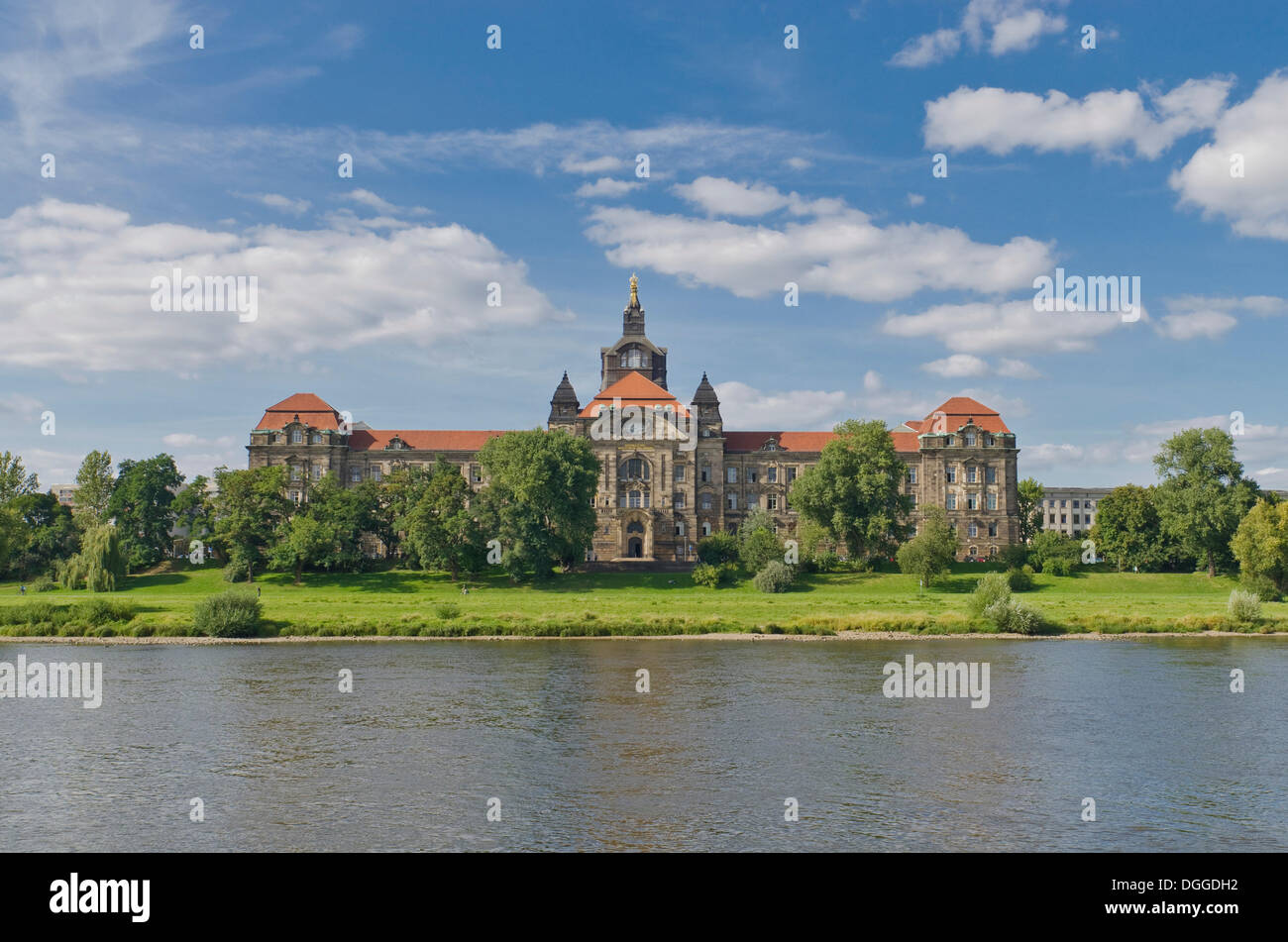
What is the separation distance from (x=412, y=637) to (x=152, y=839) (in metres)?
36.1

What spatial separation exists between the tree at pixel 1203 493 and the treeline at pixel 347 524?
1974 inches

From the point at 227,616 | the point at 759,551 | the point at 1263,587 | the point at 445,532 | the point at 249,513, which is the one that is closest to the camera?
the point at 227,616

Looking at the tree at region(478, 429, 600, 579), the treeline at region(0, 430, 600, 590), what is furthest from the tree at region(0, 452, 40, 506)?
the tree at region(478, 429, 600, 579)

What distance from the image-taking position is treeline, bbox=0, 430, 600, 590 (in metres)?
78.3

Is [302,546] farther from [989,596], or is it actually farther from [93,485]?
[989,596]

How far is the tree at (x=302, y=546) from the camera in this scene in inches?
3108

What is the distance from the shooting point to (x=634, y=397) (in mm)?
102562

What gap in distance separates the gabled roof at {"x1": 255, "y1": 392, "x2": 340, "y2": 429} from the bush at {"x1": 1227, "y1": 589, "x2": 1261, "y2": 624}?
82.2 m

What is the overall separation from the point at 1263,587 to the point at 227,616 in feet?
225

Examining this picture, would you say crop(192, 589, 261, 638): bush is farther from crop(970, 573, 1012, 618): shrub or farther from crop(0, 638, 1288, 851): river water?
crop(970, 573, 1012, 618): shrub

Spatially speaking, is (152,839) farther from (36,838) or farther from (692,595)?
(692,595)

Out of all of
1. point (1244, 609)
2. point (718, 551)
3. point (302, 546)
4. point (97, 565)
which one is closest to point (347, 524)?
point (302, 546)

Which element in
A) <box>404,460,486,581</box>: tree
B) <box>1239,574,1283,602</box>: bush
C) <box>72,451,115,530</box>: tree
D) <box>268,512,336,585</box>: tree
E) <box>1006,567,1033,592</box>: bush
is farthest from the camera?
<box>72,451,115,530</box>: tree

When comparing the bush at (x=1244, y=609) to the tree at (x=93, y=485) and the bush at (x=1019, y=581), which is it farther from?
the tree at (x=93, y=485)
